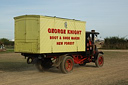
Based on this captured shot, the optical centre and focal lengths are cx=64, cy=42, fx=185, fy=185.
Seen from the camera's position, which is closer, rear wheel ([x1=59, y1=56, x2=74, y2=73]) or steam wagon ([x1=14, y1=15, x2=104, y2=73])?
steam wagon ([x1=14, y1=15, x2=104, y2=73])

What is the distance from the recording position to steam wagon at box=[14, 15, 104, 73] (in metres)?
9.81

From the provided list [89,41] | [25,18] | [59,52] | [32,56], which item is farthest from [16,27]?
[89,41]

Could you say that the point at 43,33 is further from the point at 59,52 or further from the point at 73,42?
the point at 73,42

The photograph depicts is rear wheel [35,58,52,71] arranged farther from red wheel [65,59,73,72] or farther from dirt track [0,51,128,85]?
red wheel [65,59,73,72]

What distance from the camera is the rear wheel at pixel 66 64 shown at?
420 inches

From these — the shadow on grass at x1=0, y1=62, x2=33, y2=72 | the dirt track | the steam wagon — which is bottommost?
the dirt track

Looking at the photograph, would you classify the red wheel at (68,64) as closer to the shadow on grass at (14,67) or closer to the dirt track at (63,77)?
the dirt track at (63,77)

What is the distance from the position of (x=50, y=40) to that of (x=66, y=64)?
188cm

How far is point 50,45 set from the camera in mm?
10133

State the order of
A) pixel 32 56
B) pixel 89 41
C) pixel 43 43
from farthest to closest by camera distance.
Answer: pixel 89 41, pixel 32 56, pixel 43 43

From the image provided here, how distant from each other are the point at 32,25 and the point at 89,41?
15.8 ft

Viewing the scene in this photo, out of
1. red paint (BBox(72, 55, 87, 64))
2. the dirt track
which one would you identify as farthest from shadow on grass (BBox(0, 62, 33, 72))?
red paint (BBox(72, 55, 87, 64))

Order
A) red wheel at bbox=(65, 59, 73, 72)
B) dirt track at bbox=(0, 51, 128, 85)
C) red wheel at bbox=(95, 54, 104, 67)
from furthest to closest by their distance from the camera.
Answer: red wheel at bbox=(95, 54, 104, 67), red wheel at bbox=(65, 59, 73, 72), dirt track at bbox=(0, 51, 128, 85)

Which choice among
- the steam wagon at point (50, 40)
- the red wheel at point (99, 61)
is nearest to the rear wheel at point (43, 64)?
the steam wagon at point (50, 40)
